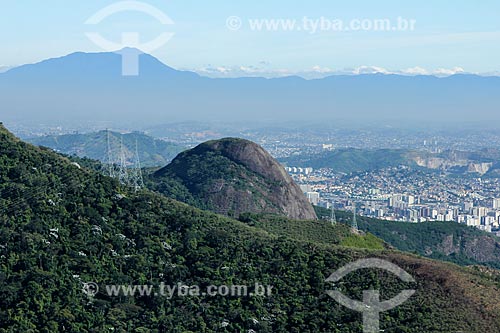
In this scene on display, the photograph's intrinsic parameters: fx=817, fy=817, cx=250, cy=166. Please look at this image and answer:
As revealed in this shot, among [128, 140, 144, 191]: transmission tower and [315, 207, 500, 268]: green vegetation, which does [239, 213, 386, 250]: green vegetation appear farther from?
[315, 207, 500, 268]: green vegetation

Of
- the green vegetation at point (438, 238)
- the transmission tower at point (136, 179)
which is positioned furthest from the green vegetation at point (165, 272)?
the green vegetation at point (438, 238)

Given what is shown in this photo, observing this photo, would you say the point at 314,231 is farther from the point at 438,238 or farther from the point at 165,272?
the point at 438,238

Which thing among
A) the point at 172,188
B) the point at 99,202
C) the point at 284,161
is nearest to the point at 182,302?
the point at 99,202

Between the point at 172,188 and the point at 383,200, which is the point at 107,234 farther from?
the point at 383,200

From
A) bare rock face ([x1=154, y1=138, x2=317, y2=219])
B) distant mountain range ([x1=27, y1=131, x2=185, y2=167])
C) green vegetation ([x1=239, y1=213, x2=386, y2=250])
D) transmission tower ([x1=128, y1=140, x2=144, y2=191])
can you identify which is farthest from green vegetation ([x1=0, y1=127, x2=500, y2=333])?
distant mountain range ([x1=27, y1=131, x2=185, y2=167])

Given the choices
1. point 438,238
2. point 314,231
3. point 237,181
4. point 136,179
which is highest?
point 136,179

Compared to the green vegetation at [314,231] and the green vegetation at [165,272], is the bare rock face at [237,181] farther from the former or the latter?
the green vegetation at [165,272]

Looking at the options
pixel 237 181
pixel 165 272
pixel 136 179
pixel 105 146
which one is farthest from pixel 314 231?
pixel 105 146
